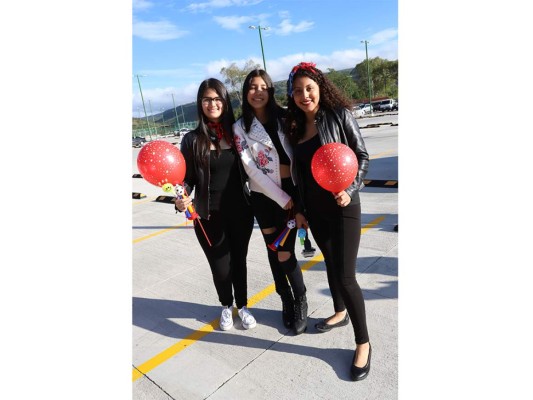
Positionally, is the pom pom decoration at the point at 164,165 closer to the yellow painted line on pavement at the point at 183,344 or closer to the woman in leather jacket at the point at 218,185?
the woman in leather jacket at the point at 218,185

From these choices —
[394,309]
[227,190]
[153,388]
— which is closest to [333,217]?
[227,190]

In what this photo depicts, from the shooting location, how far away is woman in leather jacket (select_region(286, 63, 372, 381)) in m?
1.92

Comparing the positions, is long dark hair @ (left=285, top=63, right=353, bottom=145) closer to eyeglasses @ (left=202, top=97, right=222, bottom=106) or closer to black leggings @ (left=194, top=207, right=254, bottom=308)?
eyeglasses @ (left=202, top=97, right=222, bottom=106)

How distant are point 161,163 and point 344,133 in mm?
1060

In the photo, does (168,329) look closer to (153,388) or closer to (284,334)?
(153,388)

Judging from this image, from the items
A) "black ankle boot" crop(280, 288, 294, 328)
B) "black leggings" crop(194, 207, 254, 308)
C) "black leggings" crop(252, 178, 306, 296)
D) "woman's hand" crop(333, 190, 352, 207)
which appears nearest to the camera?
"woman's hand" crop(333, 190, 352, 207)

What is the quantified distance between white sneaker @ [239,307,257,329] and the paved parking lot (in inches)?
1.6

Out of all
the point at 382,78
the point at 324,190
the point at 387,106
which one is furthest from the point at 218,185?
the point at 382,78

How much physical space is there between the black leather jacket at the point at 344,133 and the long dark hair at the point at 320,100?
0.18 feet

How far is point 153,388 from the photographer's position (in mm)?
2115

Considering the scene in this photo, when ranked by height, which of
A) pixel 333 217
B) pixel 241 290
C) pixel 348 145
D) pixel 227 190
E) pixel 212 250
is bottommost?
pixel 241 290

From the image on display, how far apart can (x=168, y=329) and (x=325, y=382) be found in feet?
4.29

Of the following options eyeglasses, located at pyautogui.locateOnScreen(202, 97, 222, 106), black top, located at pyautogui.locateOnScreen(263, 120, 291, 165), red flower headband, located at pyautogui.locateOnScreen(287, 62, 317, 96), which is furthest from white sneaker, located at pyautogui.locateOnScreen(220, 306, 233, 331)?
red flower headband, located at pyautogui.locateOnScreen(287, 62, 317, 96)

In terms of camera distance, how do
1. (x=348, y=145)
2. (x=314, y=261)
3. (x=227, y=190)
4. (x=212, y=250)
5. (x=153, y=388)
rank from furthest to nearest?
(x=314, y=261) < (x=212, y=250) < (x=227, y=190) < (x=153, y=388) < (x=348, y=145)
